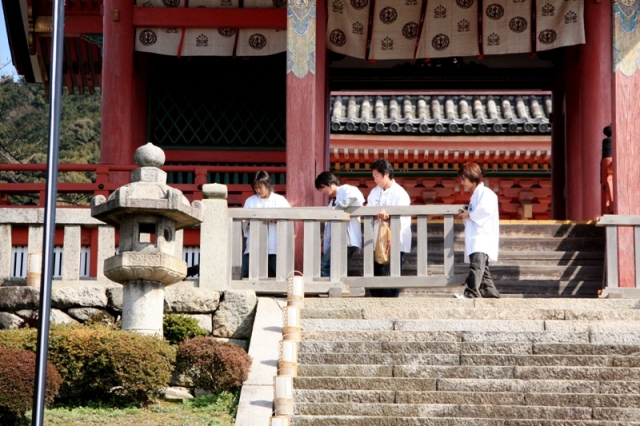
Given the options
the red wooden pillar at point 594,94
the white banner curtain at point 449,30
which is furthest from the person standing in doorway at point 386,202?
the white banner curtain at point 449,30

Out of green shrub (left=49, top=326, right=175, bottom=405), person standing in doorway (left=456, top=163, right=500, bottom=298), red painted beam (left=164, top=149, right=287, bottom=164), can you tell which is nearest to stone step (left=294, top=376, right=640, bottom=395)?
green shrub (left=49, top=326, right=175, bottom=405)

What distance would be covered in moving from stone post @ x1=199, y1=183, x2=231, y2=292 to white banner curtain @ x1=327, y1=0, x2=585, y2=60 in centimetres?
467

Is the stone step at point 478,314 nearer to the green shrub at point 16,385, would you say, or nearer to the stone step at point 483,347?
the stone step at point 483,347

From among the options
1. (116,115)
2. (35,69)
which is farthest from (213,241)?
(35,69)

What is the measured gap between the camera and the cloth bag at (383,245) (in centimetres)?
1259

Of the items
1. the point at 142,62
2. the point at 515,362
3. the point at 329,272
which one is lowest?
the point at 515,362

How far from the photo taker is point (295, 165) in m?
14.5

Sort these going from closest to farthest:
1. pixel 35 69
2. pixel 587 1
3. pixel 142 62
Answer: pixel 587 1 < pixel 142 62 < pixel 35 69

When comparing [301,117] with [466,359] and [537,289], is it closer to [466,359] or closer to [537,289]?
[537,289]

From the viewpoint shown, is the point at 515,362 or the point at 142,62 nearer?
the point at 515,362

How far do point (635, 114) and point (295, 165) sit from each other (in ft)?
13.0

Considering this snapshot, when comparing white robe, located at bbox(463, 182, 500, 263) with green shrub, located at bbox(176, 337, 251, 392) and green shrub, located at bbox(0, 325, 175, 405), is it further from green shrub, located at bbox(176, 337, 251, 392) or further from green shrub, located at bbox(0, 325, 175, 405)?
green shrub, located at bbox(0, 325, 175, 405)

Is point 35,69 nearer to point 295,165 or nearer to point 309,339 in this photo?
point 295,165

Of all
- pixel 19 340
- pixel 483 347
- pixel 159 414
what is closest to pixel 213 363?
pixel 159 414
